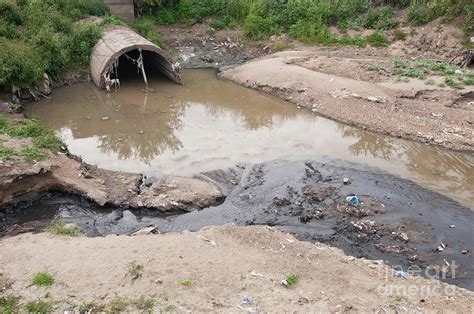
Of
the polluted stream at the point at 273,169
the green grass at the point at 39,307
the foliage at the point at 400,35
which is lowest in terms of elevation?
the polluted stream at the point at 273,169

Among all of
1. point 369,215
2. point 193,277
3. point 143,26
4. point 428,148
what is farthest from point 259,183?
point 143,26

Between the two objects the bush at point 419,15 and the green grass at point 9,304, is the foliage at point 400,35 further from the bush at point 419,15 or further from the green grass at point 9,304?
the green grass at point 9,304

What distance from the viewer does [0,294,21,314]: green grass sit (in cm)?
575

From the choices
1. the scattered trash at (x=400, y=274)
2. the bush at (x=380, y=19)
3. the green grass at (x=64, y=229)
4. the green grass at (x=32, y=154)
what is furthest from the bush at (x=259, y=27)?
the scattered trash at (x=400, y=274)

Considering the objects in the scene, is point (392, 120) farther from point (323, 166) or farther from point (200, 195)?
point (200, 195)

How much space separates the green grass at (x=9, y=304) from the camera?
5.75m

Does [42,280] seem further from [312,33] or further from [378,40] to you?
[378,40]

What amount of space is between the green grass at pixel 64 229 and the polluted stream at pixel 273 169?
41 centimetres

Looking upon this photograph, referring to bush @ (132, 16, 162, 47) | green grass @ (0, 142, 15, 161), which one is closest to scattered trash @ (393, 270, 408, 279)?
green grass @ (0, 142, 15, 161)

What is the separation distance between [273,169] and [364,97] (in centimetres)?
481

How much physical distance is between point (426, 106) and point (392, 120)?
1442 millimetres

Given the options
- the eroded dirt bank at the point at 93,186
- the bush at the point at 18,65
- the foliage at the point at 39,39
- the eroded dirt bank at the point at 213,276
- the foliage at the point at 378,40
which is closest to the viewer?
the eroded dirt bank at the point at 213,276

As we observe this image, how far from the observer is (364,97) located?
1380cm

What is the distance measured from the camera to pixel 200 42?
807 inches
